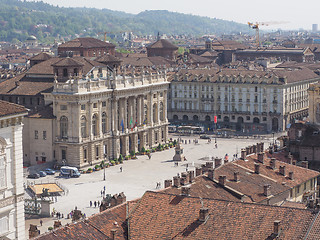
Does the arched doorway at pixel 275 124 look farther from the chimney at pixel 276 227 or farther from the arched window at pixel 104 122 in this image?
the chimney at pixel 276 227

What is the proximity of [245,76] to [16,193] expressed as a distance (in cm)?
13674

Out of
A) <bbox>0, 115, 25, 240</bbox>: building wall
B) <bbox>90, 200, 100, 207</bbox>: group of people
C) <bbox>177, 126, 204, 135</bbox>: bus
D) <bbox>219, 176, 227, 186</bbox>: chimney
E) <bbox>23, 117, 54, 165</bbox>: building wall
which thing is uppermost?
<bbox>0, 115, 25, 240</bbox>: building wall

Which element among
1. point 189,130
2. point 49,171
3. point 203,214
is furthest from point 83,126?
point 203,214

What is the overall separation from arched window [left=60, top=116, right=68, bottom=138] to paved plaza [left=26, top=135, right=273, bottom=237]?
8.82 metres

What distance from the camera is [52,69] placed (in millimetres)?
146125

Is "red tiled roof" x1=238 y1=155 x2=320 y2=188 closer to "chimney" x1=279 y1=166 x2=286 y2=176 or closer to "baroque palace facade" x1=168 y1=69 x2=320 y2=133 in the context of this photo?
"chimney" x1=279 y1=166 x2=286 y2=176

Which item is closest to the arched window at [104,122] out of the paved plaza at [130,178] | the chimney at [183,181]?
the paved plaza at [130,178]

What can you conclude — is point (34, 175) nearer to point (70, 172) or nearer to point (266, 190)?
point (70, 172)

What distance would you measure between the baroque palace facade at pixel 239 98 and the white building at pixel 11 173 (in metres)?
133

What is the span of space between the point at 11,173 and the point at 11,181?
53 centimetres

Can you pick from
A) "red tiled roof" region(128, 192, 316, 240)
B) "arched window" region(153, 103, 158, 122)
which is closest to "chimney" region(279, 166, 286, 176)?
"red tiled roof" region(128, 192, 316, 240)

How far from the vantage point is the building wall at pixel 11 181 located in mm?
51031

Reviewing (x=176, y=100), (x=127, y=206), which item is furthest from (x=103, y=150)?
(x=127, y=206)

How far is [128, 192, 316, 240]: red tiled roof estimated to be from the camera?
5653cm
